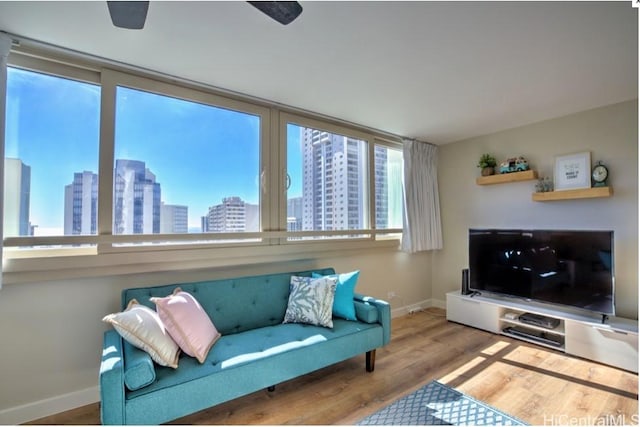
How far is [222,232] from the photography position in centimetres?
267

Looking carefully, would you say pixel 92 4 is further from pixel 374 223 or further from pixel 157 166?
pixel 374 223

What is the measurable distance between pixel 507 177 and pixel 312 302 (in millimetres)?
2717

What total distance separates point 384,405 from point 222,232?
1.81 m

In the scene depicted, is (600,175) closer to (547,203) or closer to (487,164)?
(547,203)

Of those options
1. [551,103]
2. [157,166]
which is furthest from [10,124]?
[551,103]

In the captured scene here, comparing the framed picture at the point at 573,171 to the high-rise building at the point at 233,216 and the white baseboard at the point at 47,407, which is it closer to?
the high-rise building at the point at 233,216

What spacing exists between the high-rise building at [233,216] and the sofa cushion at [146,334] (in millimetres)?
972

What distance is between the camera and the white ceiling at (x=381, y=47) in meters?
1.66

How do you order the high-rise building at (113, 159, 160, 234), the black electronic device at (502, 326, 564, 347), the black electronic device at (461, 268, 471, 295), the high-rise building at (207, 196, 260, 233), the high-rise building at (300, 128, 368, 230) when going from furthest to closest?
the black electronic device at (461, 268, 471, 295), the high-rise building at (300, 128, 368, 230), the black electronic device at (502, 326, 564, 347), the high-rise building at (207, 196, 260, 233), the high-rise building at (113, 159, 160, 234)

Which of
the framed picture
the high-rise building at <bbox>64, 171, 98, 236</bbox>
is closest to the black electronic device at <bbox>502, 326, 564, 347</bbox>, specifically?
the framed picture

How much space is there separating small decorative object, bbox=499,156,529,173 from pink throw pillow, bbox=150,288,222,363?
355cm

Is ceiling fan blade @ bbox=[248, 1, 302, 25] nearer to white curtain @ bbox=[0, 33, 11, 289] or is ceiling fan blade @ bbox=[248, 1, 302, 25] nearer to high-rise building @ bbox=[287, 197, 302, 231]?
white curtain @ bbox=[0, 33, 11, 289]

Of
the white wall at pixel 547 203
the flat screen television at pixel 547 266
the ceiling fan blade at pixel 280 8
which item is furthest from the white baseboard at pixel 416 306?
the ceiling fan blade at pixel 280 8

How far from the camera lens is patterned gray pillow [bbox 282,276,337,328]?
97.2 inches
